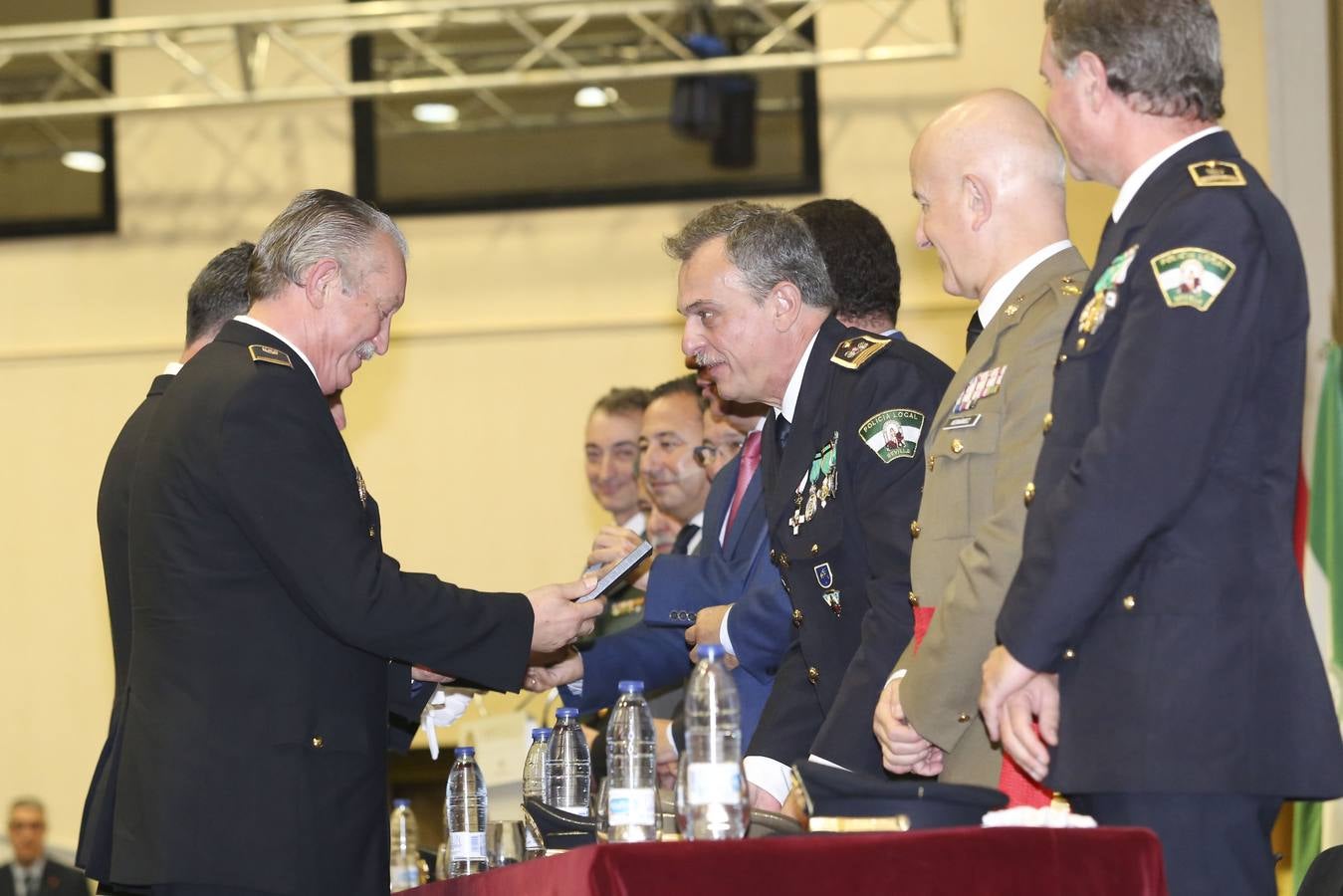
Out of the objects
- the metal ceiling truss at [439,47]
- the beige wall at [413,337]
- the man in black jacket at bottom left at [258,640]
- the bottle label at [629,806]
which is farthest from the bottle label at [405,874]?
the metal ceiling truss at [439,47]

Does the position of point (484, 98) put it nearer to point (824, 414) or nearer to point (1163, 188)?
point (824, 414)

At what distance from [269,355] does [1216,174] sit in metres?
1.54

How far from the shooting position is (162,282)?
8.55 metres

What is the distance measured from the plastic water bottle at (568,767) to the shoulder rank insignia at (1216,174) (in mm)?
1597

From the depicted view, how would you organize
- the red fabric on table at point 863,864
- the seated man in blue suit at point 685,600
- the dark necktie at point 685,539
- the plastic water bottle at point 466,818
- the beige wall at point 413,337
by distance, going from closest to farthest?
the red fabric on table at point 863,864 → the plastic water bottle at point 466,818 → the seated man in blue suit at point 685,600 → the dark necktie at point 685,539 → the beige wall at point 413,337

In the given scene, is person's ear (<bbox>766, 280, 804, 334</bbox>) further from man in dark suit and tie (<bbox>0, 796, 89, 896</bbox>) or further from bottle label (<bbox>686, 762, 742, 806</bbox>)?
man in dark suit and tie (<bbox>0, 796, 89, 896</bbox>)

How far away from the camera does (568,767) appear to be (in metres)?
3.31

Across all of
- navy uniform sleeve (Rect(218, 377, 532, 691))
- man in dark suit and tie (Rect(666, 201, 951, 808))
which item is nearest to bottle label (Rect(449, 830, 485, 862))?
navy uniform sleeve (Rect(218, 377, 532, 691))

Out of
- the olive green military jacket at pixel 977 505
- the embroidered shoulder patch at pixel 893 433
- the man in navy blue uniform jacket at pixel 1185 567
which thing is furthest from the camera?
the embroidered shoulder patch at pixel 893 433

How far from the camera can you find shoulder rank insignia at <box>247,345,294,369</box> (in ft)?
9.45

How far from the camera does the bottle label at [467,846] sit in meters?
3.12

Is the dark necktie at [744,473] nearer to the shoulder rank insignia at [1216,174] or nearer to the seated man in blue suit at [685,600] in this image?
the seated man in blue suit at [685,600]

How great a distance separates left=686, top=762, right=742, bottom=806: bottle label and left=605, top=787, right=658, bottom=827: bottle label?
19 cm

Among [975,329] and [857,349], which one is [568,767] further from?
[975,329]
